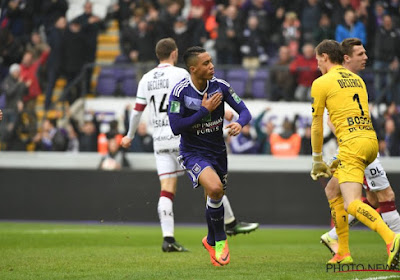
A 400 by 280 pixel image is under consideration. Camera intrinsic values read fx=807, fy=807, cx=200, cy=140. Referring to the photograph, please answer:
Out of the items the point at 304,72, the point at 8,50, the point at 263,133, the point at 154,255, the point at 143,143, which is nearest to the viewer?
the point at 154,255

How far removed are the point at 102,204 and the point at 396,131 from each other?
22.0 feet

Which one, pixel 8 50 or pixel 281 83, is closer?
pixel 281 83

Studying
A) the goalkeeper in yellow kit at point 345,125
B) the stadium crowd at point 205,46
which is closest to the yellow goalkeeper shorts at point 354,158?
the goalkeeper in yellow kit at point 345,125

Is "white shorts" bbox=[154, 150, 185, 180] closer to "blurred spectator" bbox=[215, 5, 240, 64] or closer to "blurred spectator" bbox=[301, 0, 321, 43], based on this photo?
"blurred spectator" bbox=[215, 5, 240, 64]

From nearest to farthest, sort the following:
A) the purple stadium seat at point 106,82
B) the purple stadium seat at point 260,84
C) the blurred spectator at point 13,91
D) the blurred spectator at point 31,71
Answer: the blurred spectator at point 13,91 < the purple stadium seat at point 260,84 < the blurred spectator at point 31,71 < the purple stadium seat at point 106,82

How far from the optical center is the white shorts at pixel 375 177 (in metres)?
9.00

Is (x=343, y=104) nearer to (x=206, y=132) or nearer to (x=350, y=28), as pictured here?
(x=206, y=132)

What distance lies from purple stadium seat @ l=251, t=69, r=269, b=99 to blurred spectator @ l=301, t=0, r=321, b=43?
1.51 m

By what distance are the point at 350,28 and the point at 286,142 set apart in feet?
11.6

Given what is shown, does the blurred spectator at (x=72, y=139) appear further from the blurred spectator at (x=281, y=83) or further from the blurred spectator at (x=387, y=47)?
the blurred spectator at (x=387, y=47)

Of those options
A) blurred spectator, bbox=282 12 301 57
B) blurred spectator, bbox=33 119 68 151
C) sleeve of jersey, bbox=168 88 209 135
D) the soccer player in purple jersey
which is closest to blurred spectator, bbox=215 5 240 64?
blurred spectator, bbox=282 12 301 57

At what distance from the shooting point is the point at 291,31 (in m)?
20.5

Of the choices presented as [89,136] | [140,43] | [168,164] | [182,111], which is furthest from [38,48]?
[182,111]

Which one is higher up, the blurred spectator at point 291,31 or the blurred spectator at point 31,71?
the blurred spectator at point 291,31
